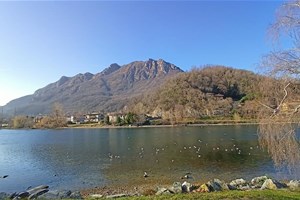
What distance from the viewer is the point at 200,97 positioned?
158 metres

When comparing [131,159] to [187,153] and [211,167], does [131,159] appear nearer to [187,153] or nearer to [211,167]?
[187,153]

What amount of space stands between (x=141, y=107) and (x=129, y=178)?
143346 mm

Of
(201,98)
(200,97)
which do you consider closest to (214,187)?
(201,98)

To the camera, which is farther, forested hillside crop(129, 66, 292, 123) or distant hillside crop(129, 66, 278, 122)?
distant hillside crop(129, 66, 278, 122)

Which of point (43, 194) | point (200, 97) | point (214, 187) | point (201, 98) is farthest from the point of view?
point (200, 97)

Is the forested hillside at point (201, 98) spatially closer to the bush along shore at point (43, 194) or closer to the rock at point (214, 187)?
the rock at point (214, 187)

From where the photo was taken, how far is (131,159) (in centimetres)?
3625

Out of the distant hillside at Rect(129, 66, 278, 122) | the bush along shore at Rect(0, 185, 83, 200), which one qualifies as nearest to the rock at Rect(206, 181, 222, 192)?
the bush along shore at Rect(0, 185, 83, 200)

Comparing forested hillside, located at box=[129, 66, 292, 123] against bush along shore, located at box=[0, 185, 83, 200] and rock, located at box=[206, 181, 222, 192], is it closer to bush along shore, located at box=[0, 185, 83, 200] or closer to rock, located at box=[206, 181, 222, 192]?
rock, located at box=[206, 181, 222, 192]

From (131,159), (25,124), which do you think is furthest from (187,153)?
(25,124)

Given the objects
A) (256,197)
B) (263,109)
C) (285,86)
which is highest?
(285,86)

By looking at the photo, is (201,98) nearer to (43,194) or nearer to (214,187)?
(43,194)

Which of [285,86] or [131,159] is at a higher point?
[285,86]

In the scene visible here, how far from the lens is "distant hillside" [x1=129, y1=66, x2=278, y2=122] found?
138 meters
